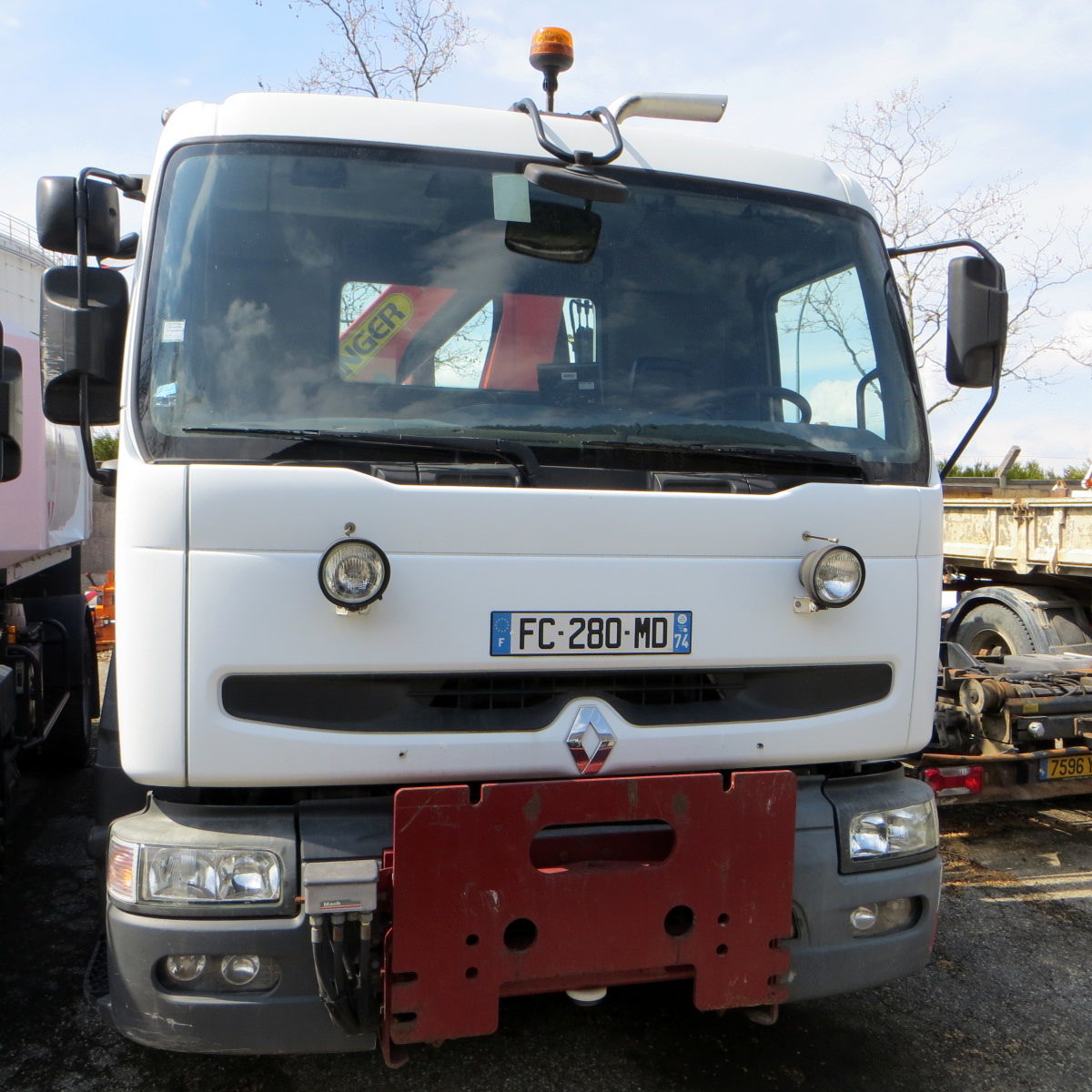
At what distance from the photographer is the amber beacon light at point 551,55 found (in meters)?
3.49

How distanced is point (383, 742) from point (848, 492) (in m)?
1.41

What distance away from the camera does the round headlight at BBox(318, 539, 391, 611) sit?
7.92 ft

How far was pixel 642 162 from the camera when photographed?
300 centimetres

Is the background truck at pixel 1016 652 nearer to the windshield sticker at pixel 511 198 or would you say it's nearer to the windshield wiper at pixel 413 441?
the windshield wiper at pixel 413 441

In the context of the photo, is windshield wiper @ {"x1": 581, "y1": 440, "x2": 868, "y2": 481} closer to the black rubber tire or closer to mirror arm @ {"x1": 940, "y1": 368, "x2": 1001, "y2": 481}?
mirror arm @ {"x1": 940, "y1": 368, "x2": 1001, "y2": 481}

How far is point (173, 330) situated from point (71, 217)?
0.57 metres

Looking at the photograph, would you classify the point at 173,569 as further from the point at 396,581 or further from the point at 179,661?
the point at 396,581

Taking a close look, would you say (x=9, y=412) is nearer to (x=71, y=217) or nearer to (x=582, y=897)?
(x=71, y=217)

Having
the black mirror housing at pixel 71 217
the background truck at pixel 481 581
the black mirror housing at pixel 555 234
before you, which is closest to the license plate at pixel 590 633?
the background truck at pixel 481 581

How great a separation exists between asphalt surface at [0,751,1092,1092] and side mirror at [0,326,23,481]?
185 cm

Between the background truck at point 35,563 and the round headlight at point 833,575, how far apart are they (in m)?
2.61

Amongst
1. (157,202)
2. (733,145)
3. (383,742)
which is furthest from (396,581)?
(733,145)

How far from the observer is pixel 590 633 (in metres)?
2.60

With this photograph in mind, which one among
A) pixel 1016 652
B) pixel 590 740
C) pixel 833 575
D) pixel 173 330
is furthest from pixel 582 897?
pixel 1016 652
